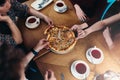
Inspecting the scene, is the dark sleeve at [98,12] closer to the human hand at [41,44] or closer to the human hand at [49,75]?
the human hand at [41,44]

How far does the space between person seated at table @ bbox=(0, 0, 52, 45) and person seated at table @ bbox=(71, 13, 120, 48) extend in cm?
27

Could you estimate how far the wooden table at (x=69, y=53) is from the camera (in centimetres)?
181

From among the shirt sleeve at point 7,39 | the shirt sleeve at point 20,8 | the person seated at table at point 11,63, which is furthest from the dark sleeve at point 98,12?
the person seated at table at point 11,63

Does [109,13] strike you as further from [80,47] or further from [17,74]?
[17,74]

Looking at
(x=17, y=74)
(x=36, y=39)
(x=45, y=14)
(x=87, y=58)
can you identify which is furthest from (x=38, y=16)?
(x=17, y=74)

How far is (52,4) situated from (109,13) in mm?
482

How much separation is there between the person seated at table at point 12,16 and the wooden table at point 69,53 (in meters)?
0.05

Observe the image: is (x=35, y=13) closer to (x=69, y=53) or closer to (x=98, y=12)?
(x=69, y=53)

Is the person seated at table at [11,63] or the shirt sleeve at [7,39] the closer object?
the person seated at table at [11,63]

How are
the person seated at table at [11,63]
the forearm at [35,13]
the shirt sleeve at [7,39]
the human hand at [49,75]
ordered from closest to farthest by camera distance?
the person seated at table at [11,63] < the human hand at [49,75] < the shirt sleeve at [7,39] < the forearm at [35,13]

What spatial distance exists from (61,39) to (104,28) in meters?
0.38

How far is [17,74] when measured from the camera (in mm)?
1428

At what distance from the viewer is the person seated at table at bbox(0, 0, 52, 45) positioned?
1.87m

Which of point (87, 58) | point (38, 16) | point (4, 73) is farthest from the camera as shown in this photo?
point (38, 16)
